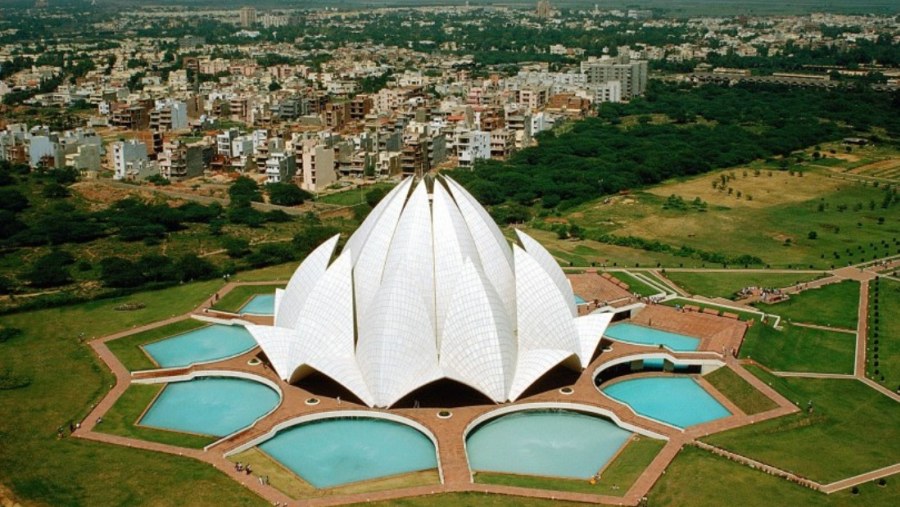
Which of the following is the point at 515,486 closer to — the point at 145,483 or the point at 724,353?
the point at 145,483

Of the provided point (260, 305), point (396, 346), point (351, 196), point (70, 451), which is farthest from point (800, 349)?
point (351, 196)

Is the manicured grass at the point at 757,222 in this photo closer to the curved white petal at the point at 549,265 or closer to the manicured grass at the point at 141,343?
the curved white petal at the point at 549,265

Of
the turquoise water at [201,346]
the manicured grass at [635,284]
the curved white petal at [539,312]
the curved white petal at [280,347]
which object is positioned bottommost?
the turquoise water at [201,346]

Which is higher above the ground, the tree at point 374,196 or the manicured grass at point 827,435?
the tree at point 374,196

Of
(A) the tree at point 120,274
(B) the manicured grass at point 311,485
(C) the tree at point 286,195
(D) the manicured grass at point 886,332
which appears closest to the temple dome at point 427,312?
(B) the manicured grass at point 311,485

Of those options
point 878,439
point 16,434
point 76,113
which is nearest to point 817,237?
point 878,439

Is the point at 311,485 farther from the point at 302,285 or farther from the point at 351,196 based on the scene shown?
the point at 351,196


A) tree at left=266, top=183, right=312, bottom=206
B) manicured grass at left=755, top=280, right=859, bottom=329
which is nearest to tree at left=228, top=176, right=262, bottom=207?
tree at left=266, top=183, right=312, bottom=206

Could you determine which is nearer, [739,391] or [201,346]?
[739,391]
